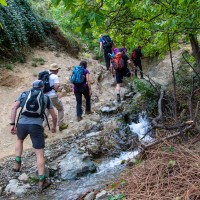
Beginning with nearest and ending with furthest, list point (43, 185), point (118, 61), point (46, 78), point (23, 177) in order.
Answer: point (43, 185) < point (23, 177) < point (46, 78) < point (118, 61)

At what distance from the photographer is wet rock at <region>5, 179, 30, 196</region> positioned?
16.3ft

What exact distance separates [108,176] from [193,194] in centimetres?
240

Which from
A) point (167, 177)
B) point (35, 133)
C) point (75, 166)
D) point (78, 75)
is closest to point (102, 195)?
point (167, 177)

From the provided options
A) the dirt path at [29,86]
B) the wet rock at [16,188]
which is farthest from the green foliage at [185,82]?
the wet rock at [16,188]

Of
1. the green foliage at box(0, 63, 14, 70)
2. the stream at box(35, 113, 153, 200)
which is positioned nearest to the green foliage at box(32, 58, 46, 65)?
the green foliage at box(0, 63, 14, 70)

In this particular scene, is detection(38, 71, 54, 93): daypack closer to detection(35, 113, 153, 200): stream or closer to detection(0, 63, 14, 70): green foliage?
detection(35, 113, 153, 200): stream

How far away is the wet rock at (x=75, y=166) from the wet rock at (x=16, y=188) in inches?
29.1

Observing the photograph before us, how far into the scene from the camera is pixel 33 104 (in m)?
5.08

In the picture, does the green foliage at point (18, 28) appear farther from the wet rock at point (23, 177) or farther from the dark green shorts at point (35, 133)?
the wet rock at point (23, 177)

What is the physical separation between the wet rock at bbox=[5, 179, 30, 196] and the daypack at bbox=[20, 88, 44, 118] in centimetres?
128

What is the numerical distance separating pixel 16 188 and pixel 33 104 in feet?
5.03

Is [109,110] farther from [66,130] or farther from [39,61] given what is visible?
[39,61]

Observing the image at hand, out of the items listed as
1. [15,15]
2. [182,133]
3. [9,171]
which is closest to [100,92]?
[15,15]

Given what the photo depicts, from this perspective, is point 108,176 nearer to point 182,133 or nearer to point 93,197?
point 93,197
